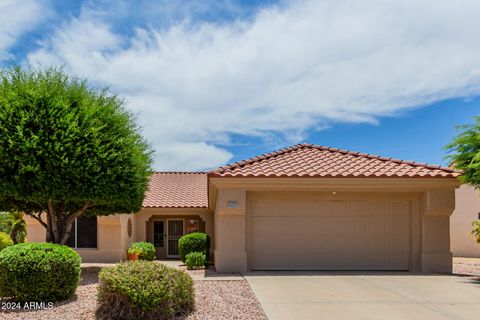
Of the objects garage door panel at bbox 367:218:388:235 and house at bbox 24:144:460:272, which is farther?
garage door panel at bbox 367:218:388:235

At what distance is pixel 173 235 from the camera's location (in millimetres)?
26125

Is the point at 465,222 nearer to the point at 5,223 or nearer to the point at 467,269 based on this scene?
the point at 467,269

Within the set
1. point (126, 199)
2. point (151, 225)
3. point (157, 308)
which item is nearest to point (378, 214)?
point (126, 199)

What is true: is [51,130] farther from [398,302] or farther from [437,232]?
[437,232]

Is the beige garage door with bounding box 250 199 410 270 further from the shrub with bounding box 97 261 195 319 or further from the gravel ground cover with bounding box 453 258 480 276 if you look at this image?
the shrub with bounding box 97 261 195 319

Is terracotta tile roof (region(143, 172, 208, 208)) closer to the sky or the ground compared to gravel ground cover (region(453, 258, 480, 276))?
closer to the sky

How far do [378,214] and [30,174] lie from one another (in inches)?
383

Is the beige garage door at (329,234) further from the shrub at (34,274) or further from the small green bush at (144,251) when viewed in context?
the small green bush at (144,251)

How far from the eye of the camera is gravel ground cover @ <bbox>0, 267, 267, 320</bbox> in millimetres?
8711

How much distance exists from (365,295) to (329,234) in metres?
4.58

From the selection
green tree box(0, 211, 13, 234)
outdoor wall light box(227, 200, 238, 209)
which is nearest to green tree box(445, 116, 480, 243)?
outdoor wall light box(227, 200, 238, 209)

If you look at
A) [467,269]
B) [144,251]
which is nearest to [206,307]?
[467,269]

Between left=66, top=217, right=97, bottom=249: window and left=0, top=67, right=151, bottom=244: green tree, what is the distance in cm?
770

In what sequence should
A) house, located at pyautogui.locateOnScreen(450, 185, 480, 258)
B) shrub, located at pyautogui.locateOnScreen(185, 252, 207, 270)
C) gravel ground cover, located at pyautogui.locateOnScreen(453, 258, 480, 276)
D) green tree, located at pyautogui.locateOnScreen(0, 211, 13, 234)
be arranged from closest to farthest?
gravel ground cover, located at pyautogui.locateOnScreen(453, 258, 480, 276)
shrub, located at pyautogui.locateOnScreen(185, 252, 207, 270)
house, located at pyautogui.locateOnScreen(450, 185, 480, 258)
green tree, located at pyautogui.locateOnScreen(0, 211, 13, 234)
